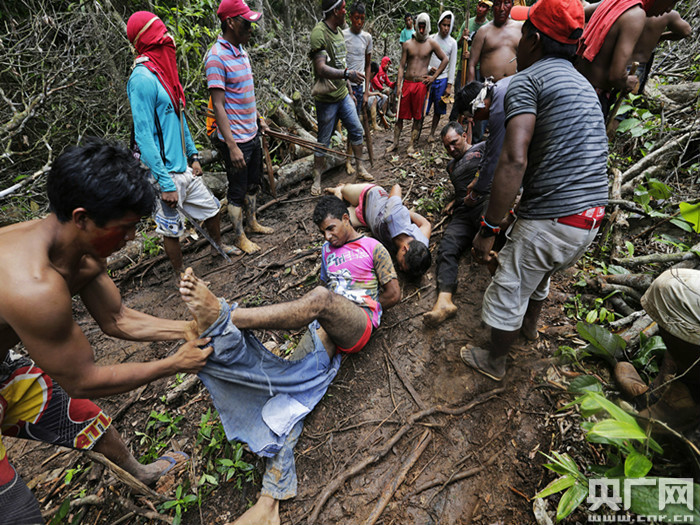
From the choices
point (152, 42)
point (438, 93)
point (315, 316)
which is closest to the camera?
point (315, 316)

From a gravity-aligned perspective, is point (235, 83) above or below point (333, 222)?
above

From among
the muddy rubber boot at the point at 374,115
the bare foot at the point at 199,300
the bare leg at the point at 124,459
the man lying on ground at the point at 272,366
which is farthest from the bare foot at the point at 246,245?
the muddy rubber boot at the point at 374,115

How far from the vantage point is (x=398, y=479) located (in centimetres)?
228

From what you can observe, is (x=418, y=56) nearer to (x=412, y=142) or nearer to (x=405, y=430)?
(x=412, y=142)

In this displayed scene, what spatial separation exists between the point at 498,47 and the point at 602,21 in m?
1.78

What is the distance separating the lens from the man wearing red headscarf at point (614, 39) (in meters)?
Answer: 3.18

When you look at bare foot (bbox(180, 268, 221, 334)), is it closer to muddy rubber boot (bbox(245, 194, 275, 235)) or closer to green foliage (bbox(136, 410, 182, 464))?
green foliage (bbox(136, 410, 182, 464))

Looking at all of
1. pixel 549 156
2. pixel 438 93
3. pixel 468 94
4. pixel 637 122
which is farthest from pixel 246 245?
pixel 637 122

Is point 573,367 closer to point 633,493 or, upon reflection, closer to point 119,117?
point 633,493

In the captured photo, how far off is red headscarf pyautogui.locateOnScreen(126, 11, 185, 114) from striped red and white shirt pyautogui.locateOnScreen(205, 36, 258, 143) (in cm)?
51

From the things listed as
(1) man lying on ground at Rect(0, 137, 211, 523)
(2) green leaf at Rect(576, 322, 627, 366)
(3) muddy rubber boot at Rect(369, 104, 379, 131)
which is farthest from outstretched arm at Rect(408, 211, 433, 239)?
(3) muddy rubber boot at Rect(369, 104, 379, 131)

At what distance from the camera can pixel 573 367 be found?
9.09 ft

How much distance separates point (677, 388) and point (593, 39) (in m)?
3.36

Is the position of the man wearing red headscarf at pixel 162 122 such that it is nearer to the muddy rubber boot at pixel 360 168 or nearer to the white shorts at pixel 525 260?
the muddy rubber boot at pixel 360 168
